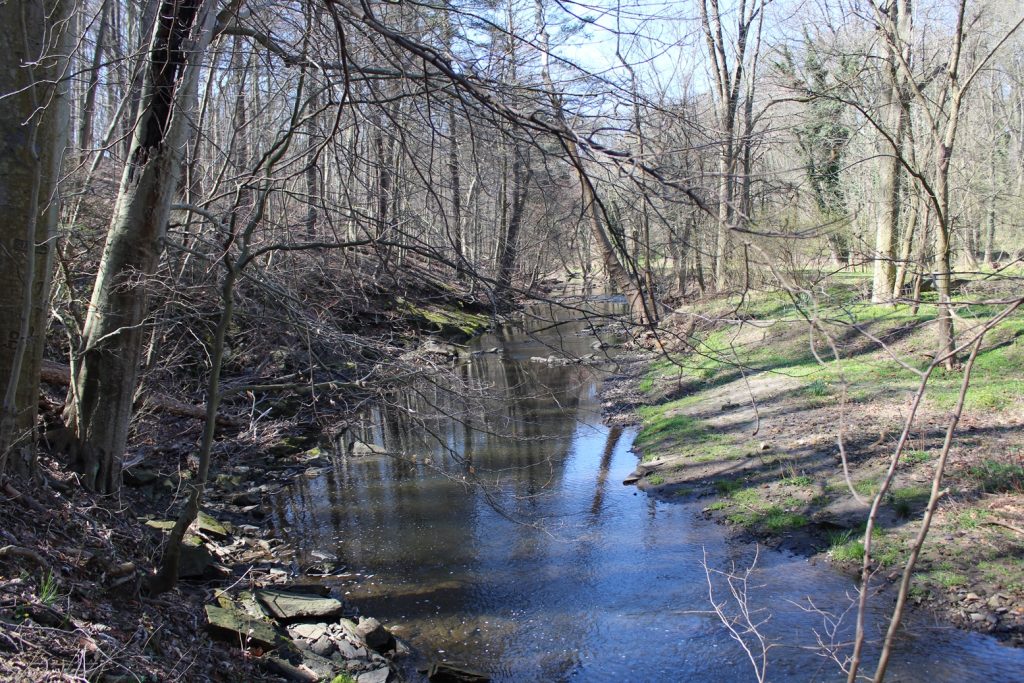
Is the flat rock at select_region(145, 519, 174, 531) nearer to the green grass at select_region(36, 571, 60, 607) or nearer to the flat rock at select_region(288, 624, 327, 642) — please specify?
the flat rock at select_region(288, 624, 327, 642)

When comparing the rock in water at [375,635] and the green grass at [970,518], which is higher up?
the green grass at [970,518]

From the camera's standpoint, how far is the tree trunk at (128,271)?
19.9 ft

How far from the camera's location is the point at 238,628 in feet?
18.5

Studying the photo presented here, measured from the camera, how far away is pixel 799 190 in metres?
3.04

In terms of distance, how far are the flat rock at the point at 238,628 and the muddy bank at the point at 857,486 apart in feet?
11.0

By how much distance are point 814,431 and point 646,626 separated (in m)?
5.25

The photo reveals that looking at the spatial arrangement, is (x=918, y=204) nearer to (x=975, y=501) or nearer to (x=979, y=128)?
(x=975, y=501)

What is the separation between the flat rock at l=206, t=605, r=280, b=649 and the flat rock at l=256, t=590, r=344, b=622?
524mm

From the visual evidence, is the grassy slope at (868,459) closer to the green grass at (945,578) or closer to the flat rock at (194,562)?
the green grass at (945,578)

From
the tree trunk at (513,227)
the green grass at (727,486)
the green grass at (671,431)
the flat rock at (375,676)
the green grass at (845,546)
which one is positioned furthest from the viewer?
the green grass at (671,431)

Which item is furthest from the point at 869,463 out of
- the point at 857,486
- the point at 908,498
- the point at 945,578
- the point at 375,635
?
the point at 375,635

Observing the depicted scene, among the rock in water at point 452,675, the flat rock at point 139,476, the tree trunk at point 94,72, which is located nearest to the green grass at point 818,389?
the rock in water at point 452,675

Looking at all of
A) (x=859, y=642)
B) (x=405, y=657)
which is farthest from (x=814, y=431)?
(x=859, y=642)

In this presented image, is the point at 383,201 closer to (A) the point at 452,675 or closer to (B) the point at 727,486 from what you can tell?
(A) the point at 452,675
